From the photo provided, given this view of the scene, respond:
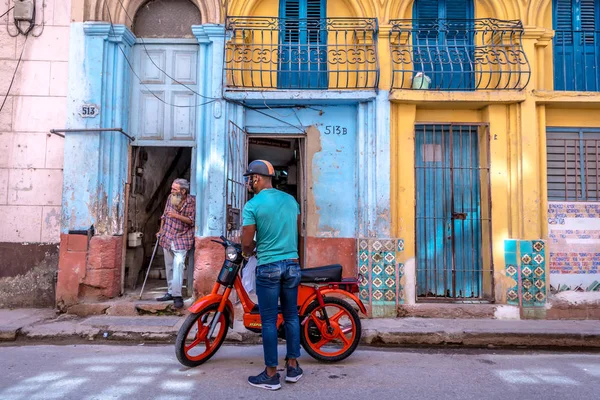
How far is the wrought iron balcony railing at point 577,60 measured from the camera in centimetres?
698

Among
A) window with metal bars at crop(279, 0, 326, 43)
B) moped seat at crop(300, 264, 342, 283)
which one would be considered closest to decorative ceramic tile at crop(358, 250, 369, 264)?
moped seat at crop(300, 264, 342, 283)

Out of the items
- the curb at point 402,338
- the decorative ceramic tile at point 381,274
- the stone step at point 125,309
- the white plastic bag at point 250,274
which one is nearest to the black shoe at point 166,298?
the stone step at point 125,309

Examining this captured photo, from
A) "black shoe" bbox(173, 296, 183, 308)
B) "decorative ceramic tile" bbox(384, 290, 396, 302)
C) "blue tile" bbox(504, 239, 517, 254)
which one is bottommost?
"black shoe" bbox(173, 296, 183, 308)

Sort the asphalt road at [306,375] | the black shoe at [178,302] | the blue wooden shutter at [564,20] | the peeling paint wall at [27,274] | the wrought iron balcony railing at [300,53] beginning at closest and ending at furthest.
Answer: the asphalt road at [306,375] < the black shoe at [178,302] < the peeling paint wall at [27,274] < the wrought iron balcony railing at [300,53] < the blue wooden shutter at [564,20]

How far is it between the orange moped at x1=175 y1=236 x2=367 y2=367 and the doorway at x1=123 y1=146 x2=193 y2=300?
2.58 meters

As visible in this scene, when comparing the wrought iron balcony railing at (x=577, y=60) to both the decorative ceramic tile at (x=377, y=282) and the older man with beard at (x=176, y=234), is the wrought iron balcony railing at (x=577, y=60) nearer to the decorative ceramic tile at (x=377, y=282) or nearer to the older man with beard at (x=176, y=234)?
the decorative ceramic tile at (x=377, y=282)

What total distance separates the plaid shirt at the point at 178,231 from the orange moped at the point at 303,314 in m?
2.11

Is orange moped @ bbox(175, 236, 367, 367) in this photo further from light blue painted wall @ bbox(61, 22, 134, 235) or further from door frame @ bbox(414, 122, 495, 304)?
light blue painted wall @ bbox(61, 22, 134, 235)

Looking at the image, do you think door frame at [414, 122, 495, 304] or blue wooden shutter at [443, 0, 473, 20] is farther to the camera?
blue wooden shutter at [443, 0, 473, 20]

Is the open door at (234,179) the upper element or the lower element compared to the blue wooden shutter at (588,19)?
lower

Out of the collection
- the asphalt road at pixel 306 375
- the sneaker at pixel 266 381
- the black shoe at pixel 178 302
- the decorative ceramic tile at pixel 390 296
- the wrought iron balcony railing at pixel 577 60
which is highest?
the wrought iron balcony railing at pixel 577 60

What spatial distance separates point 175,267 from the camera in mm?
6258

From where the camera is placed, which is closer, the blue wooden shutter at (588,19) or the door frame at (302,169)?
the door frame at (302,169)

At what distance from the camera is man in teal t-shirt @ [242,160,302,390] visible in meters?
3.82
